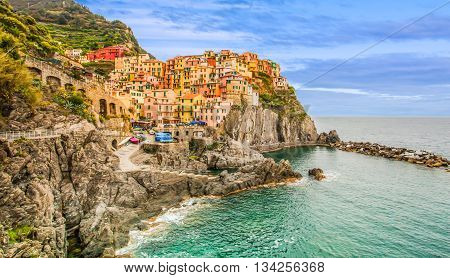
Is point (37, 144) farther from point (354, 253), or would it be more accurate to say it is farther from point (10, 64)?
point (354, 253)

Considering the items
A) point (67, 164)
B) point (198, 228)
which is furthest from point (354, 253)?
point (67, 164)

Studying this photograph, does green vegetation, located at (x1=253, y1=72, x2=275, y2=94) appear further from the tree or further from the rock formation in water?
the tree

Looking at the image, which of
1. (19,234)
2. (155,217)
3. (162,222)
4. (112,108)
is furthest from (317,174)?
(19,234)

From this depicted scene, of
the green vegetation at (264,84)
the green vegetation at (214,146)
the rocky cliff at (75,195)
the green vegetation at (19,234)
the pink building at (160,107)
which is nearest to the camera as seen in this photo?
the green vegetation at (19,234)

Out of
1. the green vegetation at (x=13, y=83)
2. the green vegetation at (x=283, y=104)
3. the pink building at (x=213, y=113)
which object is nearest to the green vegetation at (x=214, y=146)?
the pink building at (x=213, y=113)

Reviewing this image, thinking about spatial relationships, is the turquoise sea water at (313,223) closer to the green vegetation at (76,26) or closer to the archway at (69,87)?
the archway at (69,87)

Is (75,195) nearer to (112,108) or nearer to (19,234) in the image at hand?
(19,234)

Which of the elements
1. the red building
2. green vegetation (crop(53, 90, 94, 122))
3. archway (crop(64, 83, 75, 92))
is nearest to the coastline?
green vegetation (crop(53, 90, 94, 122))
